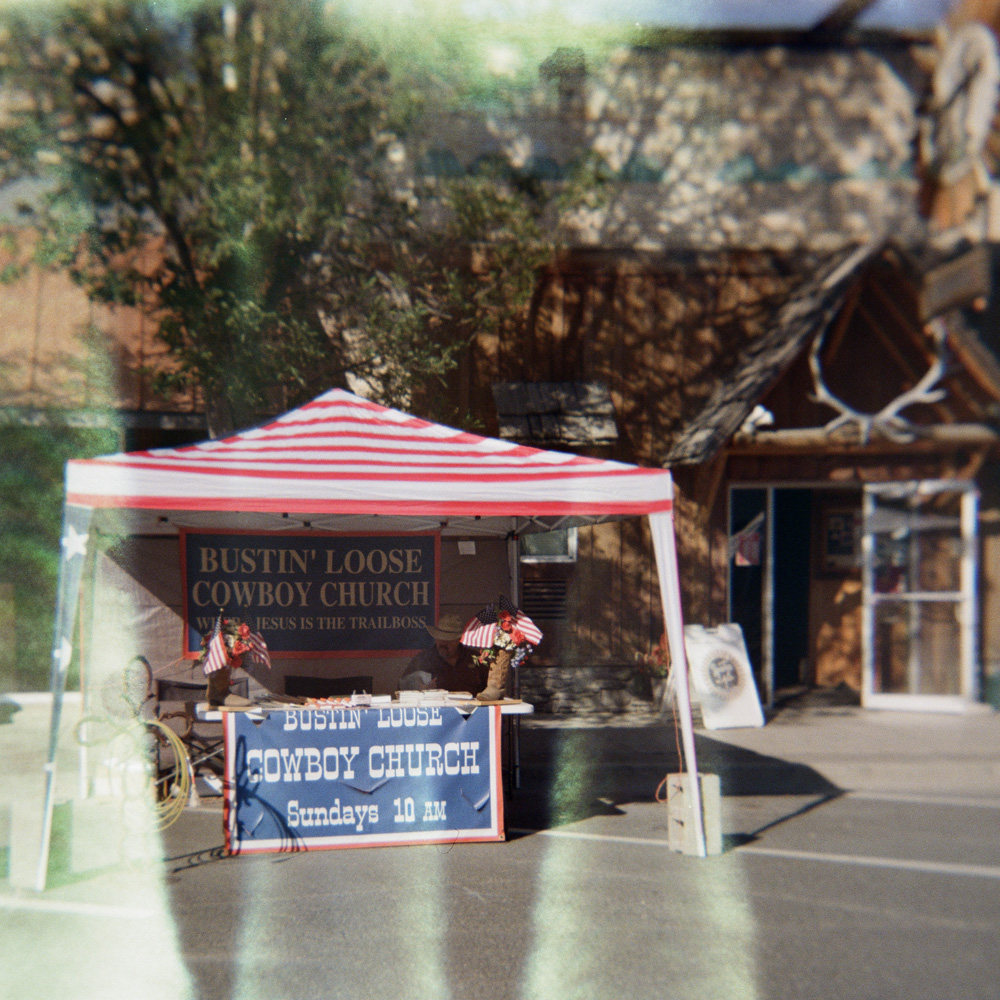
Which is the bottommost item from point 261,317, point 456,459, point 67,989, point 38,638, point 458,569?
point 67,989

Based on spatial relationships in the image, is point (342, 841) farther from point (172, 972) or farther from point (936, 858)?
point (936, 858)

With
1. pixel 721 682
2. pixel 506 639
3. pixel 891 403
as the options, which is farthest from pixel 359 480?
pixel 891 403

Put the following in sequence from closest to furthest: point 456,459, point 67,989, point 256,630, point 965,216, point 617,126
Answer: point 67,989, point 456,459, point 256,630, point 965,216, point 617,126

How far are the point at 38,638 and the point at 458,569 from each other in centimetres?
629

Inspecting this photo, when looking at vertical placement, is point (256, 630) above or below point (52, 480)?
below

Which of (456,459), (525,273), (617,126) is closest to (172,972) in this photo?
(456,459)

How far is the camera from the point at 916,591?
11.7m

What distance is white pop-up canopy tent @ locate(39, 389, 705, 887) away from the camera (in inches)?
224

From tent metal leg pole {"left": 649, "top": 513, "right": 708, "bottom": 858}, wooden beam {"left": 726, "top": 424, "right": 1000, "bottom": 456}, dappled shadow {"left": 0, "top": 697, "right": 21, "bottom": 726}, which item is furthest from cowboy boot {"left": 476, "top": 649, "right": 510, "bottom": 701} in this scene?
dappled shadow {"left": 0, "top": 697, "right": 21, "bottom": 726}

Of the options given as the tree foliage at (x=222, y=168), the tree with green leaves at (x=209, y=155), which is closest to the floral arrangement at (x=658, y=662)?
the tree foliage at (x=222, y=168)

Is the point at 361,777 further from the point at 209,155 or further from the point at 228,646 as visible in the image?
the point at 209,155

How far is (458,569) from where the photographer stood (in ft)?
28.1

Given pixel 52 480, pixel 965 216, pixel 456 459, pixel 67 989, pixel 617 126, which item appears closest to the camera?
pixel 67 989

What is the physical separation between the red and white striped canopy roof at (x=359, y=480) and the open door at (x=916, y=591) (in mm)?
6525
